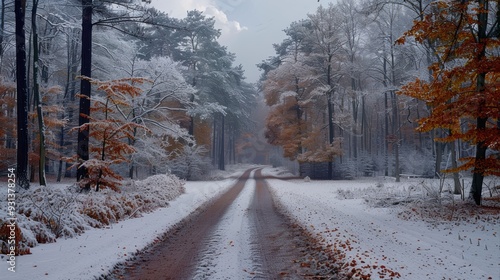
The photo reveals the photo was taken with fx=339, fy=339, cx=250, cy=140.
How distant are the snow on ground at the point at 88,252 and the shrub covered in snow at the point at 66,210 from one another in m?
0.26

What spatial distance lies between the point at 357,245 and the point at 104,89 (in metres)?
10.0

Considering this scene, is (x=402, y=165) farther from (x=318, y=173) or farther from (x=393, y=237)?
(x=393, y=237)

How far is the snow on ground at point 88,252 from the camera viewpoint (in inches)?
214

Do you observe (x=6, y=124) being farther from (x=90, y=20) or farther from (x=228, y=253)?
(x=228, y=253)

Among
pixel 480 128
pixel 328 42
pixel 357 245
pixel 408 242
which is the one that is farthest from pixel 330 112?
pixel 357 245

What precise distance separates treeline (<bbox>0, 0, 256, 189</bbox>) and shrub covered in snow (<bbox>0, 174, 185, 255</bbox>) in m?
1.39

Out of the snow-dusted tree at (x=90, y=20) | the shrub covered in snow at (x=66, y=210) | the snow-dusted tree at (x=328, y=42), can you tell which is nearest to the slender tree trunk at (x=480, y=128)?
the shrub covered in snow at (x=66, y=210)

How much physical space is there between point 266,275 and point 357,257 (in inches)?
72.6

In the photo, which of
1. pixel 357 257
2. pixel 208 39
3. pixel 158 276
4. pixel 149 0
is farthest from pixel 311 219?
pixel 208 39

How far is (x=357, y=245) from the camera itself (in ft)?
24.1

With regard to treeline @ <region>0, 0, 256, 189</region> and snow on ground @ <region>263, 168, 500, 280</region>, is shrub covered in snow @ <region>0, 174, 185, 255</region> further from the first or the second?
snow on ground @ <region>263, 168, 500, 280</region>

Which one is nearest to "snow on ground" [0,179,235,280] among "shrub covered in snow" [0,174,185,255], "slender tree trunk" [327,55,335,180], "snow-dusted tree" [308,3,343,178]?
"shrub covered in snow" [0,174,185,255]

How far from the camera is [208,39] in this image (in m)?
36.9

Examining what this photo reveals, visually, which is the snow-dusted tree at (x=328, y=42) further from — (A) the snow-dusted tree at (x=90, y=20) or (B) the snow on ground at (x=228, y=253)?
(B) the snow on ground at (x=228, y=253)
